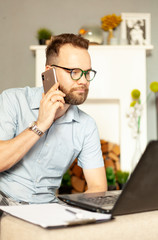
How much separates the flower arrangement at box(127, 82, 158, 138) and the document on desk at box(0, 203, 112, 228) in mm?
2580

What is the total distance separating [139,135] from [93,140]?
1.93 m

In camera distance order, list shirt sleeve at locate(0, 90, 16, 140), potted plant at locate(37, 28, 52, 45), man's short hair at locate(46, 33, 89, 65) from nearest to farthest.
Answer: shirt sleeve at locate(0, 90, 16, 140) < man's short hair at locate(46, 33, 89, 65) < potted plant at locate(37, 28, 52, 45)

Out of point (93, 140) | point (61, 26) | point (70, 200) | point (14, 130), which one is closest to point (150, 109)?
point (61, 26)

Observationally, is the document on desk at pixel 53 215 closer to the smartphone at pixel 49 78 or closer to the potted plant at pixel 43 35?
the smartphone at pixel 49 78

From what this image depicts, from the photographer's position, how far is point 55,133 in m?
1.51

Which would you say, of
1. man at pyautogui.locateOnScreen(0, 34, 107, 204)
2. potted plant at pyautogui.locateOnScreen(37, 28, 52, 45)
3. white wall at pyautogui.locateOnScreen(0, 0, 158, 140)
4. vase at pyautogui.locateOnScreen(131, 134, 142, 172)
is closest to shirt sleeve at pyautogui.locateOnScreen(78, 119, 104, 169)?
man at pyautogui.locateOnScreen(0, 34, 107, 204)

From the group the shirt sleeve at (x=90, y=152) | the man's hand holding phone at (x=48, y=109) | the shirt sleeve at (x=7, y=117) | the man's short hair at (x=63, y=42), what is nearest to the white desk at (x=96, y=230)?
Answer: the man's hand holding phone at (x=48, y=109)

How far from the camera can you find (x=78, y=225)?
2.35ft

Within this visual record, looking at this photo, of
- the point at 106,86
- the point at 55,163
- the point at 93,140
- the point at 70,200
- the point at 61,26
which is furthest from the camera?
the point at 61,26

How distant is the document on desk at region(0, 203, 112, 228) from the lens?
708 millimetres

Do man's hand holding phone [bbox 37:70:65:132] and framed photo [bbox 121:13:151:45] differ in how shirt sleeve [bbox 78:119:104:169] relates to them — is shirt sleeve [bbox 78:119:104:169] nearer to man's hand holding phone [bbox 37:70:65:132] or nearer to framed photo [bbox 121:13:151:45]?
man's hand holding phone [bbox 37:70:65:132]

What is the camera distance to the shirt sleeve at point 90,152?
1.55 metres

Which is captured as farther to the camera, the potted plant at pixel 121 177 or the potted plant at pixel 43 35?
the potted plant at pixel 43 35

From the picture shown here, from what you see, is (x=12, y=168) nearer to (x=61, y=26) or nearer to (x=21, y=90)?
(x=21, y=90)
